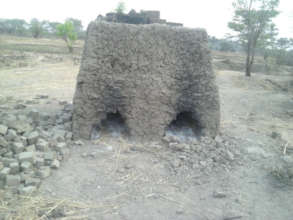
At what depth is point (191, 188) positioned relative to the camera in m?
3.06

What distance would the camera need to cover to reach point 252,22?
42.7 ft

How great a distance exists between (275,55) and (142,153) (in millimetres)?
21517

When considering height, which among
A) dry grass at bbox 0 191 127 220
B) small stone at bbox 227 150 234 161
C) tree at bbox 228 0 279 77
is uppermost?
tree at bbox 228 0 279 77

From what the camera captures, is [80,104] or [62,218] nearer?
[62,218]

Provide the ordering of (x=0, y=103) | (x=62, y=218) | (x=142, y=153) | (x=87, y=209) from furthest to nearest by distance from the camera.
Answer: (x=0, y=103) → (x=142, y=153) → (x=87, y=209) → (x=62, y=218)

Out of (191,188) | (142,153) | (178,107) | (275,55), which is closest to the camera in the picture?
(191,188)

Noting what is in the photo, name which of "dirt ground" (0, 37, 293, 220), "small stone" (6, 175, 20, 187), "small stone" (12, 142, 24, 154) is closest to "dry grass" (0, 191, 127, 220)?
"dirt ground" (0, 37, 293, 220)

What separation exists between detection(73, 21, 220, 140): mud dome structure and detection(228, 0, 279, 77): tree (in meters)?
10.5

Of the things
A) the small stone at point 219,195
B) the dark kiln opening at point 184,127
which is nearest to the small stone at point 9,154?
the dark kiln opening at point 184,127

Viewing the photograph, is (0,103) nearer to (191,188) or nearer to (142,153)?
(142,153)

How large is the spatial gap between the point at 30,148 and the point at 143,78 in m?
1.73

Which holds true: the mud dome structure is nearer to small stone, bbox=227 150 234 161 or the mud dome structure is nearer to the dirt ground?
the dirt ground

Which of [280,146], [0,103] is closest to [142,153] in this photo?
[280,146]

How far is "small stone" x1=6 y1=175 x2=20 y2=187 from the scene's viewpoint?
9.12 ft
